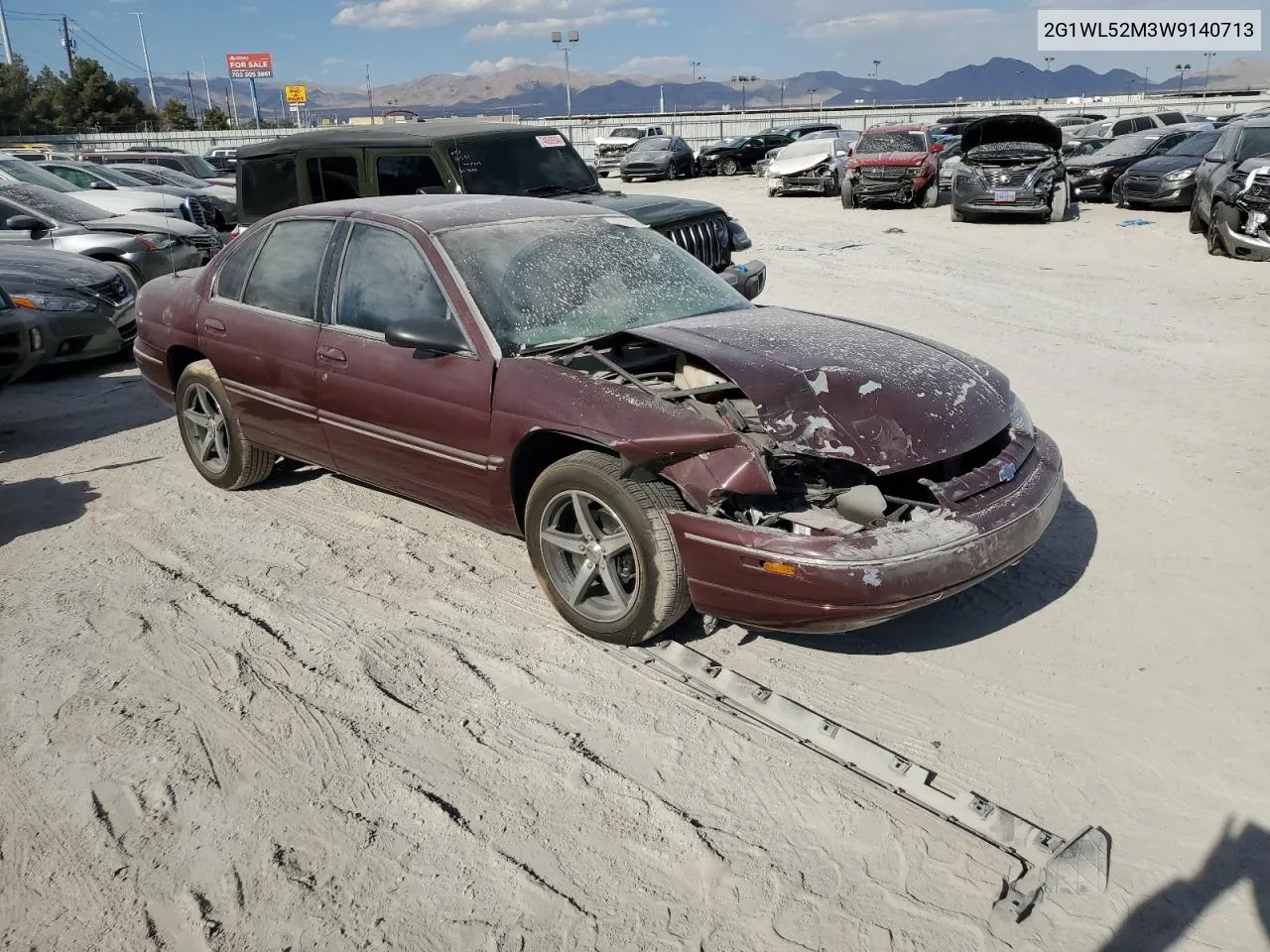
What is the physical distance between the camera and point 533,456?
408cm

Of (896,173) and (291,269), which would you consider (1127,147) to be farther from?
(291,269)

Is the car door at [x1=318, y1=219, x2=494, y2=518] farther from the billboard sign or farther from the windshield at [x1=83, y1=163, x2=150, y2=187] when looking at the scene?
the billboard sign

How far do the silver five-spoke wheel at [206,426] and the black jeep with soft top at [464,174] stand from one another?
3.56 metres

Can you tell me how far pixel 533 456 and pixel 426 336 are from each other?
0.65 meters

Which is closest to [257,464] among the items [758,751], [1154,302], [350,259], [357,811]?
[350,259]

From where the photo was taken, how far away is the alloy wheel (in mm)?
3777

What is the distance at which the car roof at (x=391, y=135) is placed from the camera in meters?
8.89

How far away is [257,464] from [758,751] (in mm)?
3548

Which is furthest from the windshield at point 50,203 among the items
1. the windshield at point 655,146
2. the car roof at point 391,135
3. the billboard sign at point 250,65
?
the billboard sign at point 250,65

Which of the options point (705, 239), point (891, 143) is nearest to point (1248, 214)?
point (705, 239)

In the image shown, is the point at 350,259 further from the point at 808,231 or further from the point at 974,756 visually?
the point at 808,231

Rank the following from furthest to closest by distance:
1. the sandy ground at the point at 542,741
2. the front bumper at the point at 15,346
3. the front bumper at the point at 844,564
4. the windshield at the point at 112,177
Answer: the windshield at the point at 112,177
the front bumper at the point at 15,346
the front bumper at the point at 844,564
the sandy ground at the point at 542,741

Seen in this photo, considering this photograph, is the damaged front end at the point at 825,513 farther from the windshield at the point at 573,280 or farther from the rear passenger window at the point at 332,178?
the rear passenger window at the point at 332,178

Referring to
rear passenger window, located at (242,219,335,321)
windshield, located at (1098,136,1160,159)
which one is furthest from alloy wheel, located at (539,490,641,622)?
windshield, located at (1098,136,1160,159)
